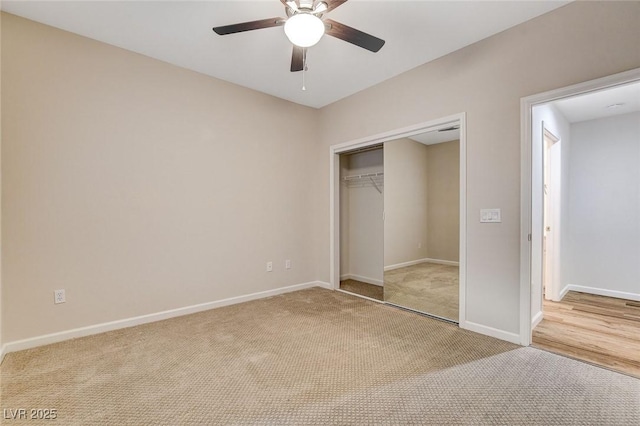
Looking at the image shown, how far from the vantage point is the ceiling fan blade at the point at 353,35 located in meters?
2.00

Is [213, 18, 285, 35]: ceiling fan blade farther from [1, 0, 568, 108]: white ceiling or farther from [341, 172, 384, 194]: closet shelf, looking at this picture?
[341, 172, 384, 194]: closet shelf

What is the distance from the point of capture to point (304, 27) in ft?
6.00

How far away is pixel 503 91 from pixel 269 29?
7.15 ft

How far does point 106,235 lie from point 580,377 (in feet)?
13.4

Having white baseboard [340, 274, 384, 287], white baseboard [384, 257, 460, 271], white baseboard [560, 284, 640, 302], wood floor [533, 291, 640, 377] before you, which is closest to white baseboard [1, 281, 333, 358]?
white baseboard [340, 274, 384, 287]

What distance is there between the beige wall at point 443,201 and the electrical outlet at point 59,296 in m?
3.75

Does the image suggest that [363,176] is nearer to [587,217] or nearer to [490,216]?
[490,216]

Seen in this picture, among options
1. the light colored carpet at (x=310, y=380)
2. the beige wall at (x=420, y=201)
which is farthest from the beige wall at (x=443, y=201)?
the light colored carpet at (x=310, y=380)

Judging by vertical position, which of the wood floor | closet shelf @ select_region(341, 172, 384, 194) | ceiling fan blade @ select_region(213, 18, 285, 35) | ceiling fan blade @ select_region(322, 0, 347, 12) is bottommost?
the wood floor

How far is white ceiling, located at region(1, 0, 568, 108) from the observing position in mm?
2314

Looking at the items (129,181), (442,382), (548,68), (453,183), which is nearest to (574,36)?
(548,68)

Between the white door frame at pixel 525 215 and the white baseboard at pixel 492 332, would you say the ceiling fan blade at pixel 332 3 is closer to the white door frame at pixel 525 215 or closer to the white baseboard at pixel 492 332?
the white door frame at pixel 525 215

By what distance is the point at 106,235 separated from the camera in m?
2.83

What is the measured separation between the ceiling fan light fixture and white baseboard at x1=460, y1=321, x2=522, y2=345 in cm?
284
